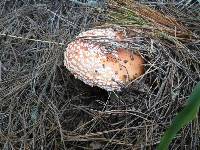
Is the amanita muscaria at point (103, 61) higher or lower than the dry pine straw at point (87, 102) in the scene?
higher

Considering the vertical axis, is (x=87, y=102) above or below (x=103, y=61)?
below

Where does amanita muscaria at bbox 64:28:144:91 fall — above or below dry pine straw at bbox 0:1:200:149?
above

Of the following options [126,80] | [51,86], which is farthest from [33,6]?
[126,80]

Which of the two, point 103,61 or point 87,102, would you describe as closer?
point 103,61
